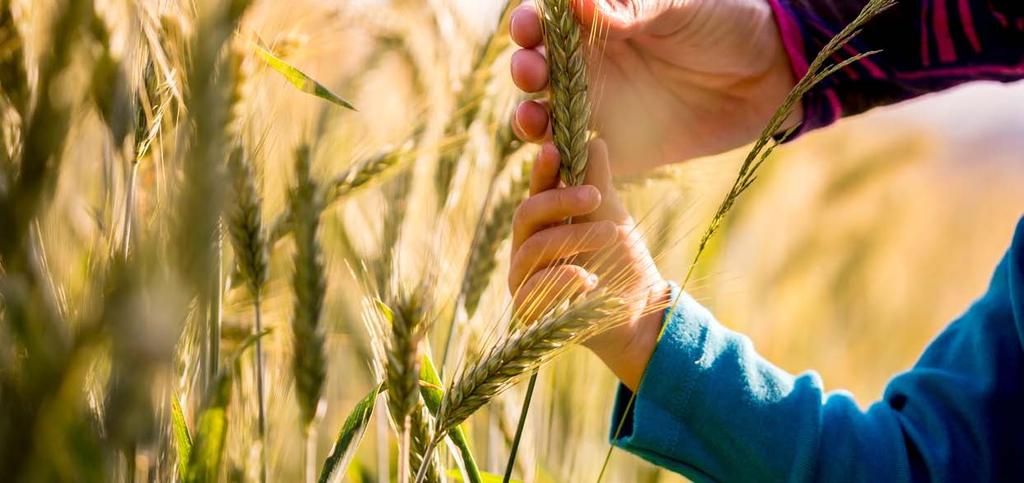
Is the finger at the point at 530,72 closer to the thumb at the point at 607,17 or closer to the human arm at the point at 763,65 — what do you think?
the thumb at the point at 607,17

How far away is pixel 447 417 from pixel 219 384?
12cm

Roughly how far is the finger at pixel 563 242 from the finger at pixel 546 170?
0.03 metres

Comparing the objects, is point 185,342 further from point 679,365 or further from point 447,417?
point 679,365

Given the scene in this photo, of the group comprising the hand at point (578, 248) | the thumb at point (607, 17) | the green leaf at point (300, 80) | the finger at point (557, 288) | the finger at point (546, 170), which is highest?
the thumb at point (607, 17)

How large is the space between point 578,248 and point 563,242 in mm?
11

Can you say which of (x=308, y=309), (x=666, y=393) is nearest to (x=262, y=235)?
(x=308, y=309)

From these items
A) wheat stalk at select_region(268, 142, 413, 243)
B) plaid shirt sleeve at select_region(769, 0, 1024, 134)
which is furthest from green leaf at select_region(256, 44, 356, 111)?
plaid shirt sleeve at select_region(769, 0, 1024, 134)

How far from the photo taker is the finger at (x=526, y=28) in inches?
27.4

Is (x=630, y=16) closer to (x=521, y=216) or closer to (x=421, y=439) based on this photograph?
(x=521, y=216)

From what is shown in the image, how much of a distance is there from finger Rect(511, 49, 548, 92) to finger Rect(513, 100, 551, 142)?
1 cm

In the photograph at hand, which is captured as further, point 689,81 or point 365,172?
point 689,81

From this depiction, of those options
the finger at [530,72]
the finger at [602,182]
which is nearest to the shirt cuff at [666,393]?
the finger at [602,182]

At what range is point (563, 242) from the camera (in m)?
0.64

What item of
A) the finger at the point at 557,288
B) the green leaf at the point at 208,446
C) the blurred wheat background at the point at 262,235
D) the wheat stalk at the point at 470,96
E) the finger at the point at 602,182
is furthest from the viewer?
the wheat stalk at the point at 470,96
